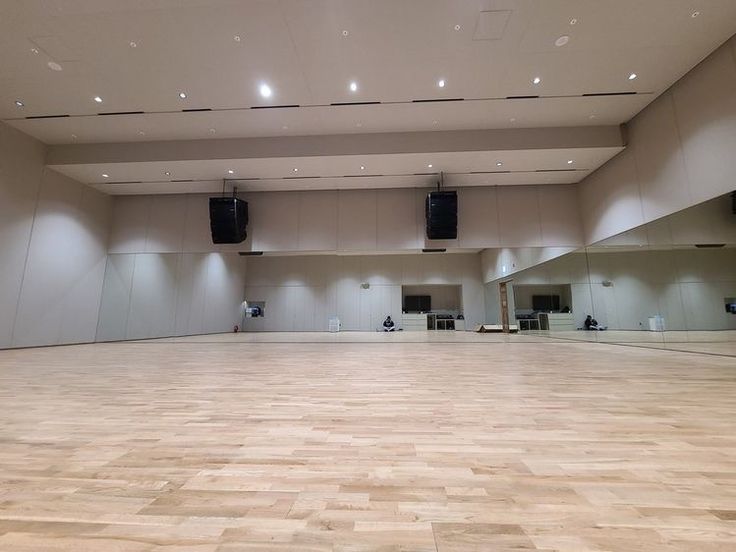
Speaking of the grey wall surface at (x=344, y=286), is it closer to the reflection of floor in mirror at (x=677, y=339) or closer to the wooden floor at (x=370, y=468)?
the reflection of floor in mirror at (x=677, y=339)

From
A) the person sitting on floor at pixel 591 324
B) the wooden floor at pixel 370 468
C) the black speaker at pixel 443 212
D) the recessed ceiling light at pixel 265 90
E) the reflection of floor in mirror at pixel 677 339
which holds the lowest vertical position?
the wooden floor at pixel 370 468

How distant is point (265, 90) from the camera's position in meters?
5.02

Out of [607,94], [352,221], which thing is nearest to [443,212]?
[352,221]

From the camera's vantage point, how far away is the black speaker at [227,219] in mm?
7281

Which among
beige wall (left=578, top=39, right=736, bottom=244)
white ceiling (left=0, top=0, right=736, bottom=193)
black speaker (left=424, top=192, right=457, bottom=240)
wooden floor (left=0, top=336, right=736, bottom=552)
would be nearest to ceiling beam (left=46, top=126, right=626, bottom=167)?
white ceiling (left=0, top=0, right=736, bottom=193)

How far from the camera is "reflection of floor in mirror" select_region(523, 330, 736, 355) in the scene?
174 inches

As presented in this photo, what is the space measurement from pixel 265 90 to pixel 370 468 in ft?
18.5

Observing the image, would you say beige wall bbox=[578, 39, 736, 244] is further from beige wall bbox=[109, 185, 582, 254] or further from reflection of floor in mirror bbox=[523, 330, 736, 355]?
reflection of floor in mirror bbox=[523, 330, 736, 355]

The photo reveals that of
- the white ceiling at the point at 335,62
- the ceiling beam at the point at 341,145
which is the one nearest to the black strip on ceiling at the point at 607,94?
the white ceiling at the point at 335,62

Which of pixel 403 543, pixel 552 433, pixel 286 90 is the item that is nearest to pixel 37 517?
pixel 403 543

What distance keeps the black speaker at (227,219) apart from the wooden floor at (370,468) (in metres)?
5.25

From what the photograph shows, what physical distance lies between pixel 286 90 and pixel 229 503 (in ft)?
18.4

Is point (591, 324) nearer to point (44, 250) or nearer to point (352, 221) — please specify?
point (352, 221)

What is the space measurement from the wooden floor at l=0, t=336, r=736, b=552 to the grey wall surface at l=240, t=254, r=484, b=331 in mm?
10036
